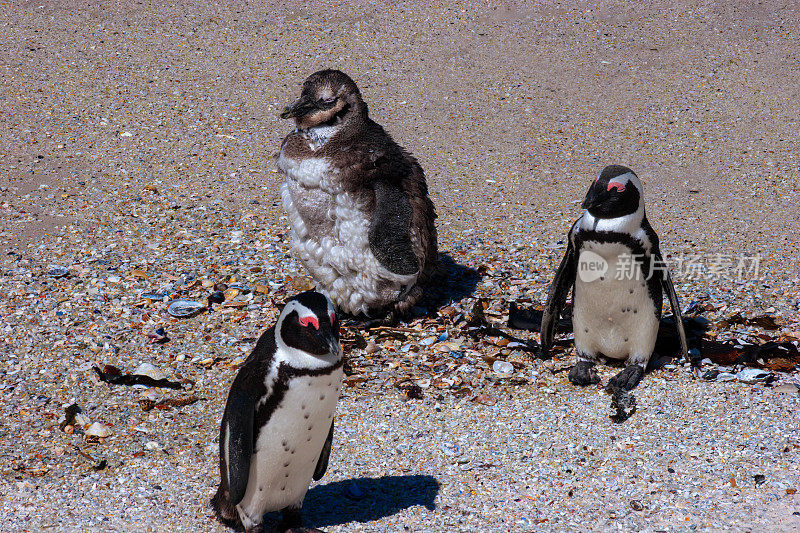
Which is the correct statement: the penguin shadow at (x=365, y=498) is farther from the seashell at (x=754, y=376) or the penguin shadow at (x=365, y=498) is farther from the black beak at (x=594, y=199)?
the seashell at (x=754, y=376)

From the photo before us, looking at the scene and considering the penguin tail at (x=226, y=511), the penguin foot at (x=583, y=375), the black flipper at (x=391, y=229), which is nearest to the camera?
the penguin tail at (x=226, y=511)

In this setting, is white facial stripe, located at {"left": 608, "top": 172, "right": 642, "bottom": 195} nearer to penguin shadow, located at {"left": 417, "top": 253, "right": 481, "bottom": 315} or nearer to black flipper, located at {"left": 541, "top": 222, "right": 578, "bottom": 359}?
black flipper, located at {"left": 541, "top": 222, "right": 578, "bottom": 359}

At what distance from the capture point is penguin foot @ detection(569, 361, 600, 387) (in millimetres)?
4266

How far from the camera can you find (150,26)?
9711 millimetres

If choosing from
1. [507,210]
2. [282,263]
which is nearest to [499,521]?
[282,263]

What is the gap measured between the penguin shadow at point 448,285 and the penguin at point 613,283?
35.3 inches

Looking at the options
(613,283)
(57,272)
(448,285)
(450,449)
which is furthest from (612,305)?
(57,272)

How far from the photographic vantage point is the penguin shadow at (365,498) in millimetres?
3332

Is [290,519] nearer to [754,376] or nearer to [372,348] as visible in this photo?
[372,348]

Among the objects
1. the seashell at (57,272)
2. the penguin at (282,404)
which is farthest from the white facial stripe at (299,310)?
the seashell at (57,272)

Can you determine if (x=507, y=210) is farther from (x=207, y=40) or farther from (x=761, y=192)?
(x=207, y=40)

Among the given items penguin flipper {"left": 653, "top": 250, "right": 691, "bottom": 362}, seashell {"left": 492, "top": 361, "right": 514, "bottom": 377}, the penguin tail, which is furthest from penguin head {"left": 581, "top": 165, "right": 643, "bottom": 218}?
the penguin tail

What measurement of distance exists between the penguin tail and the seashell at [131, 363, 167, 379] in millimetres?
1324

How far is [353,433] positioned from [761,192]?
14.2ft
